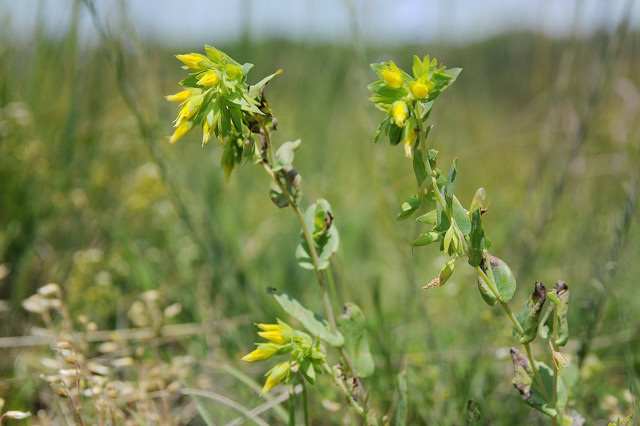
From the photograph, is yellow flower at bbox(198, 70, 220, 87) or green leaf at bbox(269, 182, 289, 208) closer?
yellow flower at bbox(198, 70, 220, 87)

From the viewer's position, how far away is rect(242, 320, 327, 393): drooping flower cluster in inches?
31.7

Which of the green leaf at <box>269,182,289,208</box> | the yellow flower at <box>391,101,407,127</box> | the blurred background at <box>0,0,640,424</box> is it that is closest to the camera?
the yellow flower at <box>391,101,407,127</box>

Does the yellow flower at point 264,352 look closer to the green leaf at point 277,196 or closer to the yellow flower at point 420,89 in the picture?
the green leaf at point 277,196

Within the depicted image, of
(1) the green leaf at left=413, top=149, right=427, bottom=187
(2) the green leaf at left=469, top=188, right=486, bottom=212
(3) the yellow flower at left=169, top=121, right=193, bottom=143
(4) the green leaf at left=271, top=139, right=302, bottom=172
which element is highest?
(3) the yellow flower at left=169, top=121, right=193, bottom=143

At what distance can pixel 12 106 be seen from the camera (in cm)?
214

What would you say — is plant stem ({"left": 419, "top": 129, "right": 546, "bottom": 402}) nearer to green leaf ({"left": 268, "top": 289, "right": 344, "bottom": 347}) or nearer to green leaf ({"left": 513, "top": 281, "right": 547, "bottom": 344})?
green leaf ({"left": 513, "top": 281, "right": 547, "bottom": 344})

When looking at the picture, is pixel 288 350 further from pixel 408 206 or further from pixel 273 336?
pixel 408 206

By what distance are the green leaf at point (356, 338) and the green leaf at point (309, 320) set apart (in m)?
0.02

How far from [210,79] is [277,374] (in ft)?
1.40

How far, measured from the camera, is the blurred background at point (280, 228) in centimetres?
142

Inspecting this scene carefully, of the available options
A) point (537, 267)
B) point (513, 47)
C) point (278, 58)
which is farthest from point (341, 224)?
point (513, 47)

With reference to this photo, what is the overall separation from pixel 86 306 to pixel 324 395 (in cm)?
82

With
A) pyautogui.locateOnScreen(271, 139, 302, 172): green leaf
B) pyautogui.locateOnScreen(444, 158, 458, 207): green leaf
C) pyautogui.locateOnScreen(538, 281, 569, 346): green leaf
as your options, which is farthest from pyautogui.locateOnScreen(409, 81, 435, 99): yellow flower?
pyautogui.locateOnScreen(538, 281, 569, 346): green leaf

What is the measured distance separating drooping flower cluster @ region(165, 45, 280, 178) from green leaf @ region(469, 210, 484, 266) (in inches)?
13.4
